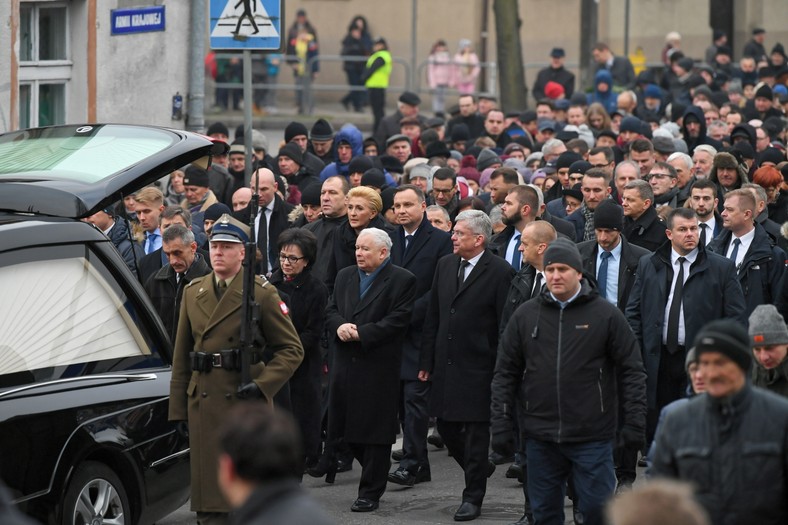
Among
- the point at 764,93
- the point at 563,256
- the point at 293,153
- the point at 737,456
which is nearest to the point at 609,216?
the point at 563,256

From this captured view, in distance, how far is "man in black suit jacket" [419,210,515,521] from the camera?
9.98 meters

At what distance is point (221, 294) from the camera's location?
8.45 m

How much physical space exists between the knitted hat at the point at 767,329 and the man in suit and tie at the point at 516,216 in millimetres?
3625

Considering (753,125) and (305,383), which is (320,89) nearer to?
(753,125)

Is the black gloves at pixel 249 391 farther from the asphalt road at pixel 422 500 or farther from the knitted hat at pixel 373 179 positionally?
the knitted hat at pixel 373 179

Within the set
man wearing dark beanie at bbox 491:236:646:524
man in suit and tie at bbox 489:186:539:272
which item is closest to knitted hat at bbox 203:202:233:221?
man in suit and tie at bbox 489:186:539:272

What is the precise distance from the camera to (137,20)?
52.7 feet

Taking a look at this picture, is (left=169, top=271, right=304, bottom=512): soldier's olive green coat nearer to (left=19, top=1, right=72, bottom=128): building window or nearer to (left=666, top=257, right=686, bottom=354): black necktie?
(left=666, top=257, right=686, bottom=354): black necktie

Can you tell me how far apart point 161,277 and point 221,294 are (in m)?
2.09

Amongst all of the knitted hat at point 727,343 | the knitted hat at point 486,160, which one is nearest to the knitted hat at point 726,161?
the knitted hat at point 486,160

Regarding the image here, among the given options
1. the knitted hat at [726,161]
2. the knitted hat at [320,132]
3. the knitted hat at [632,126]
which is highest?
the knitted hat at [632,126]

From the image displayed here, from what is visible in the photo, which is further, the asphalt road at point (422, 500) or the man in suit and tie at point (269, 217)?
the man in suit and tie at point (269, 217)

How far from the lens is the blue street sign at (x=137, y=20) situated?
15688 mm

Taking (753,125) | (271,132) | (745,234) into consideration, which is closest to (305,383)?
(745,234)
